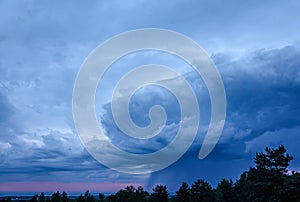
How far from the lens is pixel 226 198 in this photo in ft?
240

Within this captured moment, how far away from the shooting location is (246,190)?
69.5 m

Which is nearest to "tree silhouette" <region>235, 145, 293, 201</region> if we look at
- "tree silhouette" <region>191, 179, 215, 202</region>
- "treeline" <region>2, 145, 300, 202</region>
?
"treeline" <region>2, 145, 300, 202</region>

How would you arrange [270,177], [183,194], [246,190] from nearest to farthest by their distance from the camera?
[270,177]
[246,190]
[183,194]

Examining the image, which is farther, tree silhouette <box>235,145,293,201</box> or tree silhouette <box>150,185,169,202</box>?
tree silhouette <box>150,185,169,202</box>

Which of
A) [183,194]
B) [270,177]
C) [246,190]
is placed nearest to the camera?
[270,177]

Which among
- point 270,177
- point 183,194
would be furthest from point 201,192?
point 270,177

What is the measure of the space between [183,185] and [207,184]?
21.4ft

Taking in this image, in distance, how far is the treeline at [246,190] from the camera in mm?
46244

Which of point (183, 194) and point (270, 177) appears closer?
point (270, 177)

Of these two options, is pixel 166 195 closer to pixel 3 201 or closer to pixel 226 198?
pixel 226 198

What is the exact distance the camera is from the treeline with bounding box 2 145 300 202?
46244mm

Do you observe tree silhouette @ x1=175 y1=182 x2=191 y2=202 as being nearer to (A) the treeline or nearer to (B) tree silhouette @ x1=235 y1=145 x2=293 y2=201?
(A) the treeline

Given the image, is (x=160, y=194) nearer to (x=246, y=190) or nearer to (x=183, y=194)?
(x=183, y=194)

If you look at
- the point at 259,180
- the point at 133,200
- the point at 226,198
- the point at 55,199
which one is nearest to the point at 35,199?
the point at 55,199
